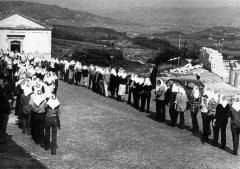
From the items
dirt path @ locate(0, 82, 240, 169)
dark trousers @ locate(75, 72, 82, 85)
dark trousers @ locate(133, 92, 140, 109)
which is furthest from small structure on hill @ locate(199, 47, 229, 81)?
dirt path @ locate(0, 82, 240, 169)

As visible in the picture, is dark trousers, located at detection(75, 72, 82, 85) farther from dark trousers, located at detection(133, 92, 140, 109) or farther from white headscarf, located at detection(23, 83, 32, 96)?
white headscarf, located at detection(23, 83, 32, 96)

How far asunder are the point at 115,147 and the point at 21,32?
3975cm

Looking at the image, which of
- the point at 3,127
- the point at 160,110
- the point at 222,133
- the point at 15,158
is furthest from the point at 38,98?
the point at 160,110

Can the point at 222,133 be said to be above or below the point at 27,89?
below

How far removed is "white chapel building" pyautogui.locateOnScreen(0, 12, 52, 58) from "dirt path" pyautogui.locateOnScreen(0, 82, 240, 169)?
112ft

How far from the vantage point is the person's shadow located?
33.1 ft

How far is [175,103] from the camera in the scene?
50.1 feet

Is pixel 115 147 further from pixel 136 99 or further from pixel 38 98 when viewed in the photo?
pixel 136 99

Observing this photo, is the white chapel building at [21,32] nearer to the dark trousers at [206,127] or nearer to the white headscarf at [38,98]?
the white headscarf at [38,98]

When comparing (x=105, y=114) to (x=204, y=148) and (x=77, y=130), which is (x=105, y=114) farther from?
(x=204, y=148)

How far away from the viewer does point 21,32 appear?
49312mm

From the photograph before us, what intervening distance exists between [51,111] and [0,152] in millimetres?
1762

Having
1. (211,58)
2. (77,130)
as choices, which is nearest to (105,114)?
(77,130)

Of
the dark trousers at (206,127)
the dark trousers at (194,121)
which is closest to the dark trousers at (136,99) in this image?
the dark trousers at (194,121)
